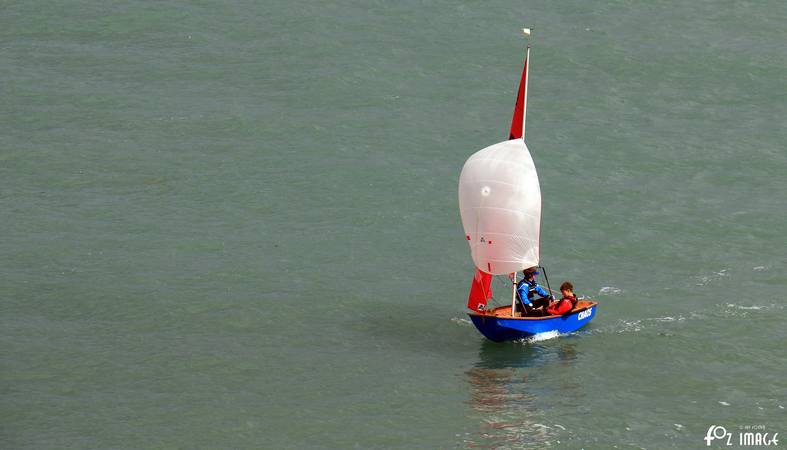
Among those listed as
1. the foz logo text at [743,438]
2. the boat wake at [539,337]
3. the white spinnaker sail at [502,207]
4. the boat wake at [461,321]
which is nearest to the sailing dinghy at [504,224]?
the white spinnaker sail at [502,207]

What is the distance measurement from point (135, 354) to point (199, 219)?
363 inches

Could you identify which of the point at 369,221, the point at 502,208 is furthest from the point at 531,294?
the point at 369,221

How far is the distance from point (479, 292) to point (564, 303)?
2360 mm

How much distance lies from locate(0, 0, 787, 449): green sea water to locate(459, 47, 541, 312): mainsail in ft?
8.04

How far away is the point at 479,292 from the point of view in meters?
37.4

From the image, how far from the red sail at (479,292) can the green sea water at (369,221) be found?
906mm

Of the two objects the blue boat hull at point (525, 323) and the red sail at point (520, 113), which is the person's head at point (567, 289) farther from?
the red sail at point (520, 113)

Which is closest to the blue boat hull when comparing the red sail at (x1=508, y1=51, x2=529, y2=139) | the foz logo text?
the red sail at (x1=508, y1=51, x2=529, y2=139)

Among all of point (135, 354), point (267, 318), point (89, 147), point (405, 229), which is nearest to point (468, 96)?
point (405, 229)

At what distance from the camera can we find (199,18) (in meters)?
58.1

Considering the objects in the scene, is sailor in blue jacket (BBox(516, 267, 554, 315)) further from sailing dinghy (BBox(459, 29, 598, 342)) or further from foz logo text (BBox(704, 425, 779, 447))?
foz logo text (BBox(704, 425, 779, 447))

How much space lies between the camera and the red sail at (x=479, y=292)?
37.4m

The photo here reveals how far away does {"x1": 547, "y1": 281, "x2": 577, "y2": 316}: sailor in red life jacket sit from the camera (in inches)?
1460

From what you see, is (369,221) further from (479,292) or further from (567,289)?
(567,289)
